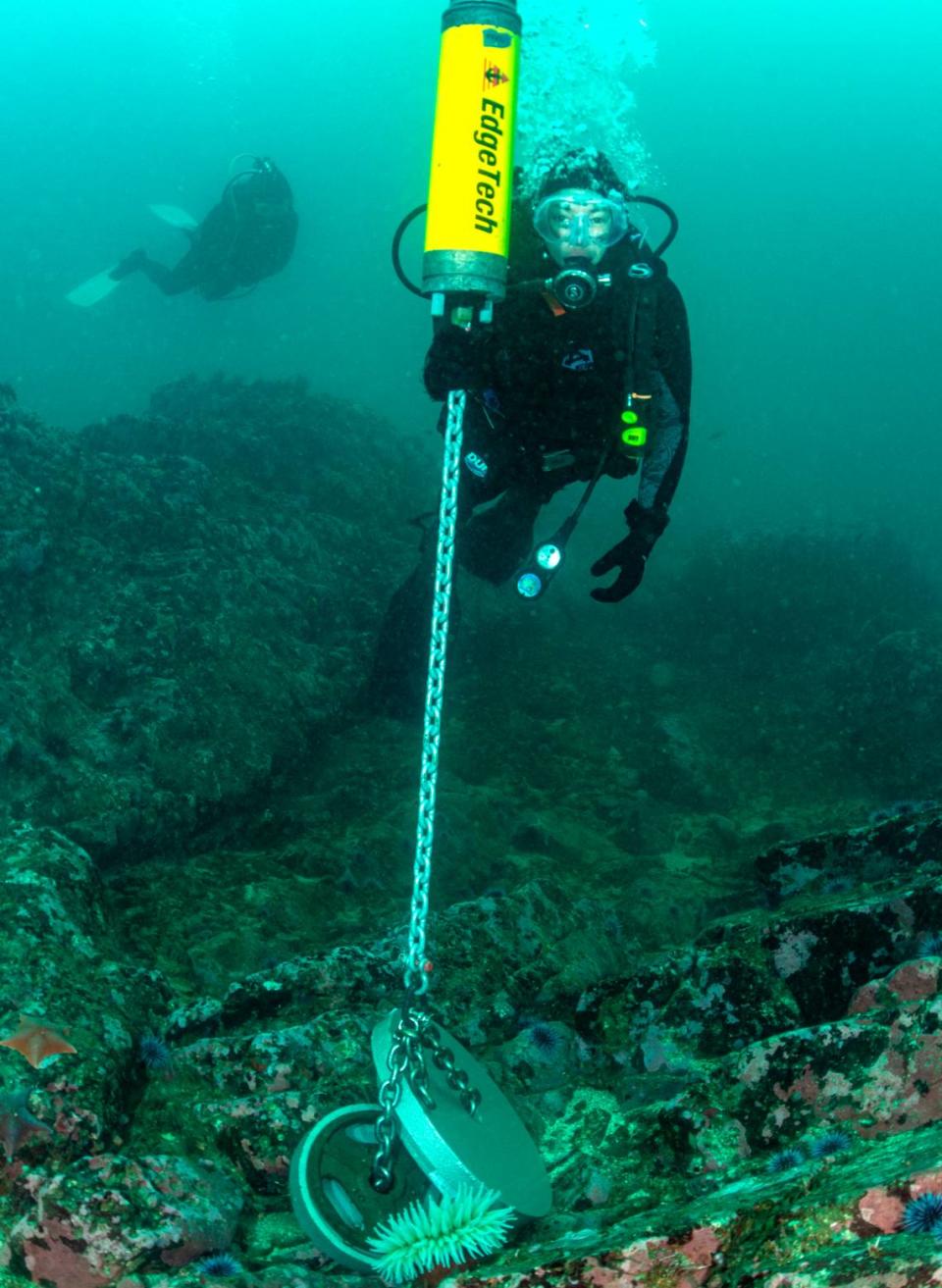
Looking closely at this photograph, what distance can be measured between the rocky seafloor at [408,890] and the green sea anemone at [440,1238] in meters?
0.08

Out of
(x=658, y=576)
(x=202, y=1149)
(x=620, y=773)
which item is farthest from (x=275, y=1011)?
(x=658, y=576)

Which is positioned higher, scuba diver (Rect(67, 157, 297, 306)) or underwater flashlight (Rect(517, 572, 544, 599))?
scuba diver (Rect(67, 157, 297, 306))

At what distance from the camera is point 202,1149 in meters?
2.81

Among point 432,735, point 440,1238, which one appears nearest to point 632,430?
point 432,735

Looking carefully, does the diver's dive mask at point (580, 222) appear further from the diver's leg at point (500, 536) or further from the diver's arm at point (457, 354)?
the diver's leg at point (500, 536)

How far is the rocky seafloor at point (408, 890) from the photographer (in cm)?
225

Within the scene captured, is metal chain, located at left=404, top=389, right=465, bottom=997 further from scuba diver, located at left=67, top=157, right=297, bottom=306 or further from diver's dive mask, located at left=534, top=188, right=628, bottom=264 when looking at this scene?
scuba diver, located at left=67, top=157, right=297, bottom=306

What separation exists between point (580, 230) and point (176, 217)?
53.5 ft

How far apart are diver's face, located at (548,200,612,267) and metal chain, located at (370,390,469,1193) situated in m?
2.70

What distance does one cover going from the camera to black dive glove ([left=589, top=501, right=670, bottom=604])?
4629 millimetres

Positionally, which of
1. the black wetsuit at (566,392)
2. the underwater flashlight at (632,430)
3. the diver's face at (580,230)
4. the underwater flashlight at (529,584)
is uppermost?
the diver's face at (580,230)

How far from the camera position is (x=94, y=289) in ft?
60.3

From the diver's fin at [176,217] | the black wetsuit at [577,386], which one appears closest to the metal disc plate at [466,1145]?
the black wetsuit at [577,386]

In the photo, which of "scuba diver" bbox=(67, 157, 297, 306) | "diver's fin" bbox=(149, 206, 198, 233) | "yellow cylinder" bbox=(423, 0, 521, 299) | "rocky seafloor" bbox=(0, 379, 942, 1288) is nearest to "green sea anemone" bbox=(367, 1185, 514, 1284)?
"rocky seafloor" bbox=(0, 379, 942, 1288)
